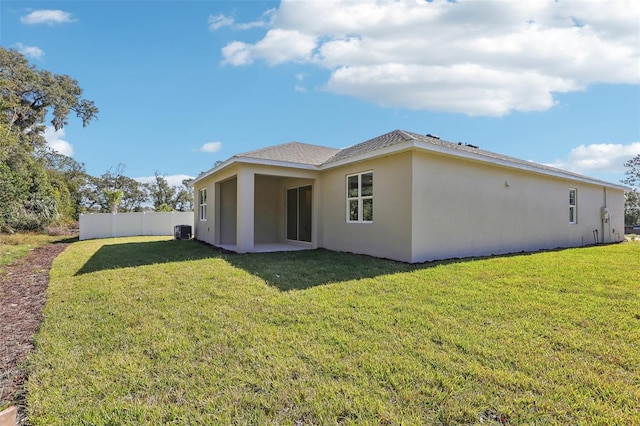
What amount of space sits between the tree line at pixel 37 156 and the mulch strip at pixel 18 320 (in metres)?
10.5

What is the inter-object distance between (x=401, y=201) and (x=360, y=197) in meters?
1.69

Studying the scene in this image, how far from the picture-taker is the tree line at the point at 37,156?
17.7 m

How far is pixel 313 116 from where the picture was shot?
15.4 m

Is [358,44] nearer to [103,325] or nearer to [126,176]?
[103,325]

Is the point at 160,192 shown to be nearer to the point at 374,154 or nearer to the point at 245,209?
the point at 245,209

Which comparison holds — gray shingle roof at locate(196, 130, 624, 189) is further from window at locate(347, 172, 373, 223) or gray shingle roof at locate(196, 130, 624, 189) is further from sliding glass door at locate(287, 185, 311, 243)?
sliding glass door at locate(287, 185, 311, 243)

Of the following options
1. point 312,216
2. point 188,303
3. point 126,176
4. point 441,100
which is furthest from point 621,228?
point 126,176

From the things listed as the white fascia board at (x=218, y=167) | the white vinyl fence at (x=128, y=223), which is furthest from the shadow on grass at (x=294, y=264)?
the white vinyl fence at (x=128, y=223)

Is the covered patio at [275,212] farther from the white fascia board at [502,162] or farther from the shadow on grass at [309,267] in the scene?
the white fascia board at [502,162]

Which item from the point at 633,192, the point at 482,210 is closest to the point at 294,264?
the point at 482,210

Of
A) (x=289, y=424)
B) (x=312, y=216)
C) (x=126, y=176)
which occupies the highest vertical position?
(x=126, y=176)

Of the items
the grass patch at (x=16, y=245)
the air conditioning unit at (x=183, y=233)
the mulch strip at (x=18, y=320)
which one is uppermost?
the air conditioning unit at (x=183, y=233)

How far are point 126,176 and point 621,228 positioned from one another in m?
42.3

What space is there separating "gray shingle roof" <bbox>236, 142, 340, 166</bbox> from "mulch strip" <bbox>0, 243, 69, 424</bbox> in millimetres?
5799
